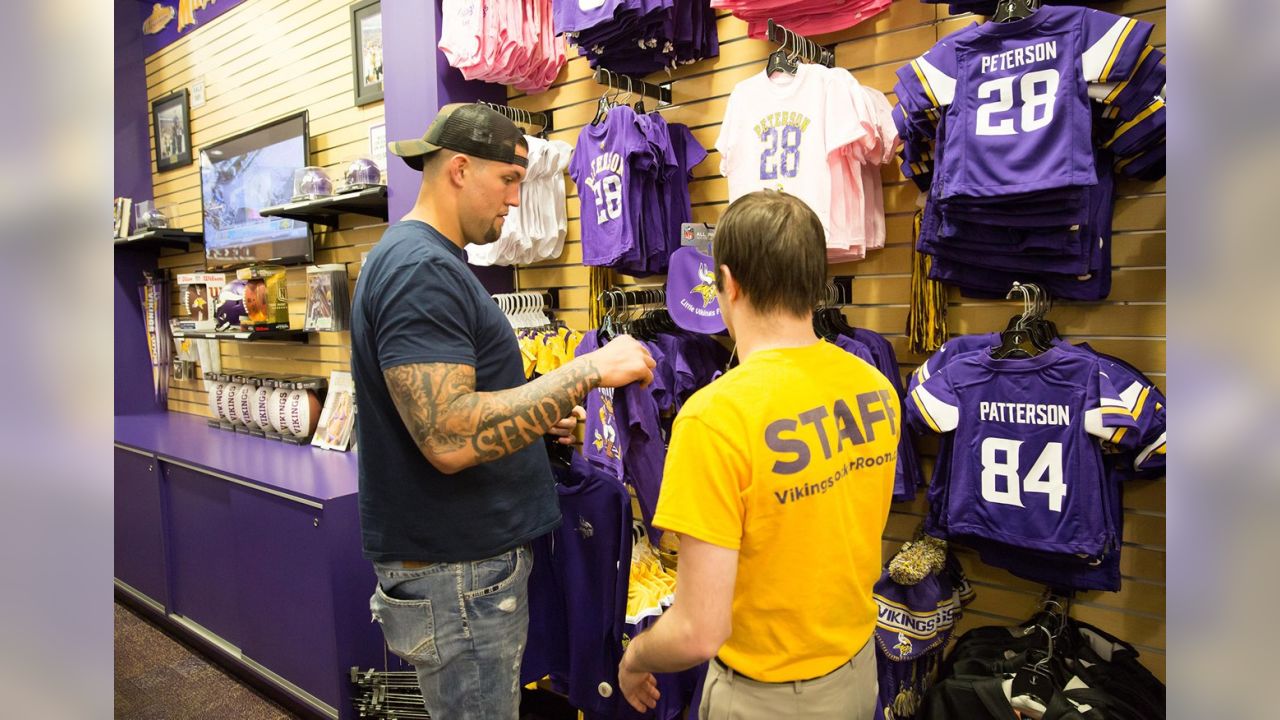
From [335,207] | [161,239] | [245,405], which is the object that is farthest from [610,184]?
[161,239]

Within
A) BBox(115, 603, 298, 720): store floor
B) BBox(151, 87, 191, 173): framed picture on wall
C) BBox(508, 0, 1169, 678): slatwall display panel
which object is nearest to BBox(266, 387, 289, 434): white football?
BBox(115, 603, 298, 720): store floor

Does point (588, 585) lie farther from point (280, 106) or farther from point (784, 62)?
point (280, 106)

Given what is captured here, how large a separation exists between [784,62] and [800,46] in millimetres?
88

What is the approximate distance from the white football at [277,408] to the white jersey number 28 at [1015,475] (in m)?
3.96

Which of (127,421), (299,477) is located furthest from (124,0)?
(299,477)

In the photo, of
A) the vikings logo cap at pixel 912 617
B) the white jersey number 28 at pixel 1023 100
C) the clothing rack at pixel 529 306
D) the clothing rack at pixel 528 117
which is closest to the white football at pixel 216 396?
the clothing rack at pixel 529 306

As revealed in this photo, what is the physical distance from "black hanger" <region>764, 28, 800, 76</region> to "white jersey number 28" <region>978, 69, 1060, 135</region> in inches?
27.1

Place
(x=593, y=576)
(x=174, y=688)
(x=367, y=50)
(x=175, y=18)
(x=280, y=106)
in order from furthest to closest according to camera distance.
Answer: (x=175, y=18), (x=280, y=106), (x=367, y=50), (x=174, y=688), (x=593, y=576)

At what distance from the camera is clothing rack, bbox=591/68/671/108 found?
123 inches

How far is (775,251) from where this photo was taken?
1.29 metres

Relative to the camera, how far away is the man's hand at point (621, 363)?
1.74 metres

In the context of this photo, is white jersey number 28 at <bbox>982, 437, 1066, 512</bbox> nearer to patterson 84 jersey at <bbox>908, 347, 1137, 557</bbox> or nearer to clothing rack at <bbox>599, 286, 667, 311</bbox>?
patterson 84 jersey at <bbox>908, 347, 1137, 557</bbox>
